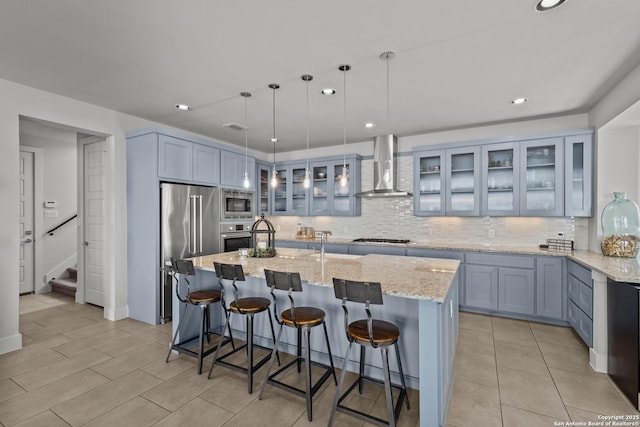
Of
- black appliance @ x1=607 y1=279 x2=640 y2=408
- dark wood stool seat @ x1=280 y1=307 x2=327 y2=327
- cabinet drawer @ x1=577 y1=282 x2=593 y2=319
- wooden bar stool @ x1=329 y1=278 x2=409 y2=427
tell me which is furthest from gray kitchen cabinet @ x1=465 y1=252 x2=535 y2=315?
dark wood stool seat @ x1=280 y1=307 x2=327 y2=327

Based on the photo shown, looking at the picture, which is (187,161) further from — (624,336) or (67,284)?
(624,336)

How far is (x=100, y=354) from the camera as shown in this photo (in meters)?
3.03

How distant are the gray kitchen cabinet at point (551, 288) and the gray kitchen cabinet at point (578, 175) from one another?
74cm

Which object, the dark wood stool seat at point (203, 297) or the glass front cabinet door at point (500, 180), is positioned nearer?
the dark wood stool seat at point (203, 297)

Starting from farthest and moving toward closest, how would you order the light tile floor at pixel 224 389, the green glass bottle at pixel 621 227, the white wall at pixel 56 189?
the white wall at pixel 56 189, the green glass bottle at pixel 621 227, the light tile floor at pixel 224 389

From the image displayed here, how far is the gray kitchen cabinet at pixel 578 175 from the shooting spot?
3840 millimetres

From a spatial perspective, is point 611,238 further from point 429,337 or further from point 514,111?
point 429,337

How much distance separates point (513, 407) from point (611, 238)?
7.93 feet

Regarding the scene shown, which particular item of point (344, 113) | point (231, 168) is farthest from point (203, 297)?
point (344, 113)

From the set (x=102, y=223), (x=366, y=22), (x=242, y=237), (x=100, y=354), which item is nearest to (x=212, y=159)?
(x=242, y=237)

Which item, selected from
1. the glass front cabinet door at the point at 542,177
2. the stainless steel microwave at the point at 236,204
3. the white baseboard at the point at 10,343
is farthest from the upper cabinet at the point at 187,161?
the glass front cabinet door at the point at 542,177

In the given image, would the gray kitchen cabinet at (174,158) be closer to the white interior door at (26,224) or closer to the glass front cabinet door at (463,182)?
the white interior door at (26,224)

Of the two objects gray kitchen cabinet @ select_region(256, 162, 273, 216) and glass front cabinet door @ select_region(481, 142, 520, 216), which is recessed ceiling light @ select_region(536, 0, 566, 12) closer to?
glass front cabinet door @ select_region(481, 142, 520, 216)

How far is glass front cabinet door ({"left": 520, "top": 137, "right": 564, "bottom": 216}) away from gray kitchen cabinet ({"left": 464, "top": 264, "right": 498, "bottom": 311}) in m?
0.96
